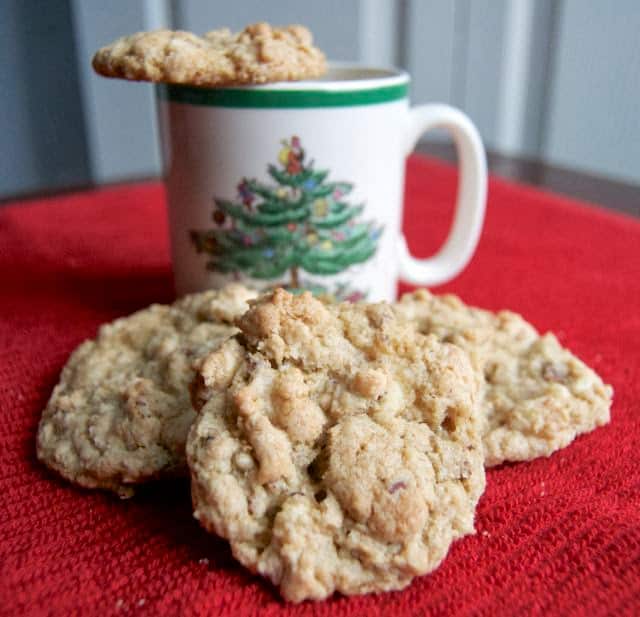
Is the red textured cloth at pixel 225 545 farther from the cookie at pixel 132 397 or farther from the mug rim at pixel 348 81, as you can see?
the mug rim at pixel 348 81

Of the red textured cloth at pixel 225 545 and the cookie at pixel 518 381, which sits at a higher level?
the cookie at pixel 518 381

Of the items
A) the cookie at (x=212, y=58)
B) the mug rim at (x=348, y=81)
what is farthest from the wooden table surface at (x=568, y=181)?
the cookie at (x=212, y=58)

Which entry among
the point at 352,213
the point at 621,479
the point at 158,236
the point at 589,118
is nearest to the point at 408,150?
the point at 352,213

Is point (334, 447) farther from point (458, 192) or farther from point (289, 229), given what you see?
point (458, 192)

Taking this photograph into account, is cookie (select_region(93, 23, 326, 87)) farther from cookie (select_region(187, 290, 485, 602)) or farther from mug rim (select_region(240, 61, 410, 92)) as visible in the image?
cookie (select_region(187, 290, 485, 602))

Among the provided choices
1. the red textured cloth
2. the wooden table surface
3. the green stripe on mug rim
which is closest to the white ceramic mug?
the green stripe on mug rim
